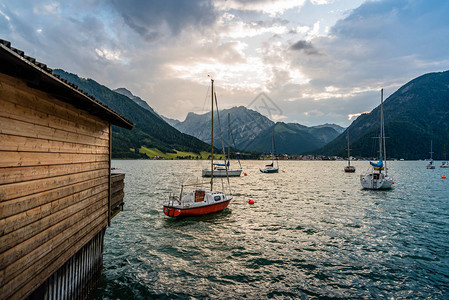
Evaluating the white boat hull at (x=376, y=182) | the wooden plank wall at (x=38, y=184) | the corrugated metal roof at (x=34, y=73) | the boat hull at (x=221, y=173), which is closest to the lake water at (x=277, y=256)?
the wooden plank wall at (x=38, y=184)

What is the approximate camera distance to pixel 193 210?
26.1m

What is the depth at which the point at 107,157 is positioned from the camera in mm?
12477

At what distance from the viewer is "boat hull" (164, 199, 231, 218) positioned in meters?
25.1

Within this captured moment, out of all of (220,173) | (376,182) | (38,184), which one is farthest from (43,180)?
(220,173)

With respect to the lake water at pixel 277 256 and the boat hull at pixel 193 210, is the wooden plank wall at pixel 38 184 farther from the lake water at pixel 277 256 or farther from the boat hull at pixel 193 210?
the boat hull at pixel 193 210

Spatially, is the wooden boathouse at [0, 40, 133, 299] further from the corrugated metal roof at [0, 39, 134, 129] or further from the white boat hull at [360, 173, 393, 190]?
the white boat hull at [360, 173, 393, 190]

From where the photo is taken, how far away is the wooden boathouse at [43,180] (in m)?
5.11

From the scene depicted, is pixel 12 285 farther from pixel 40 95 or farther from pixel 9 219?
pixel 40 95

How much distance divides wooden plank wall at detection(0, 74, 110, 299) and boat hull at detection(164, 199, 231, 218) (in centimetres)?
1580

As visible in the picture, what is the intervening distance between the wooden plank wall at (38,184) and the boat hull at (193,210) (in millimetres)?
15798

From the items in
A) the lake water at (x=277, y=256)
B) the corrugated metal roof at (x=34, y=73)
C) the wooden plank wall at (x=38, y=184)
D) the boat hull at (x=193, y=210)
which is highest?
the corrugated metal roof at (x=34, y=73)

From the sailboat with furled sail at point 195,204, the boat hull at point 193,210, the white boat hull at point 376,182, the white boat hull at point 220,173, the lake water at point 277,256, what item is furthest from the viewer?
the white boat hull at point 220,173

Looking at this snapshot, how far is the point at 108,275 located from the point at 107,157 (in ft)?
23.0

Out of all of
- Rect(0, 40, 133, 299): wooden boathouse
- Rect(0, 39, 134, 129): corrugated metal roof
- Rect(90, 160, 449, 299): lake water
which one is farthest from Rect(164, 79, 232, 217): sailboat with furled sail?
Rect(0, 39, 134, 129): corrugated metal roof
